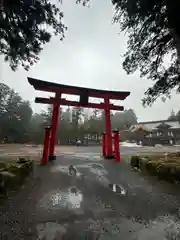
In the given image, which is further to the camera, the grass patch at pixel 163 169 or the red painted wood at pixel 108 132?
the red painted wood at pixel 108 132

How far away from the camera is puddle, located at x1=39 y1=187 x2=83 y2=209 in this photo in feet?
9.53

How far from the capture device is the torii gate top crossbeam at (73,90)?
8247mm

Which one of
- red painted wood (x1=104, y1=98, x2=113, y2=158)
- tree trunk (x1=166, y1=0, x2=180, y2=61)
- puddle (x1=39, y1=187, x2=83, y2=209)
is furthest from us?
red painted wood (x1=104, y1=98, x2=113, y2=158)

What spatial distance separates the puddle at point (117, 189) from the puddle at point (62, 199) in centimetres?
79

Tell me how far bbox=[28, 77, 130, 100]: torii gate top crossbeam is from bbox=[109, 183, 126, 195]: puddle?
5.69 meters

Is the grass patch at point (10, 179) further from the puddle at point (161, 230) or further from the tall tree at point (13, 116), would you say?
the tall tree at point (13, 116)

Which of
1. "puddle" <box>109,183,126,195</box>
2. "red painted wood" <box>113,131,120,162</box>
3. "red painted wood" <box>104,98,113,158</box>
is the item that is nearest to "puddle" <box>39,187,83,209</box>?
"puddle" <box>109,183,126,195</box>

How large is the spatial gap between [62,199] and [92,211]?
0.80m

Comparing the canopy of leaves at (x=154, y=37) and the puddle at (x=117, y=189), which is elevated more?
the canopy of leaves at (x=154, y=37)

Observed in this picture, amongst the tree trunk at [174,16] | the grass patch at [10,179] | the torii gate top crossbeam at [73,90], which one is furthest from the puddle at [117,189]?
the torii gate top crossbeam at [73,90]

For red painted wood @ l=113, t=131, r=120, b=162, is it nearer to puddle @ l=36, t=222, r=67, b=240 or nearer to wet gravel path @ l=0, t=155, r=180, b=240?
wet gravel path @ l=0, t=155, r=180, b=240

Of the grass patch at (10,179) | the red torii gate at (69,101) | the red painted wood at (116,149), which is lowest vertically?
the grass patch at (10,179)

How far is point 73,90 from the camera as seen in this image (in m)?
8.82

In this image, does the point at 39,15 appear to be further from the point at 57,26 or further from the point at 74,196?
the point at 74,196
